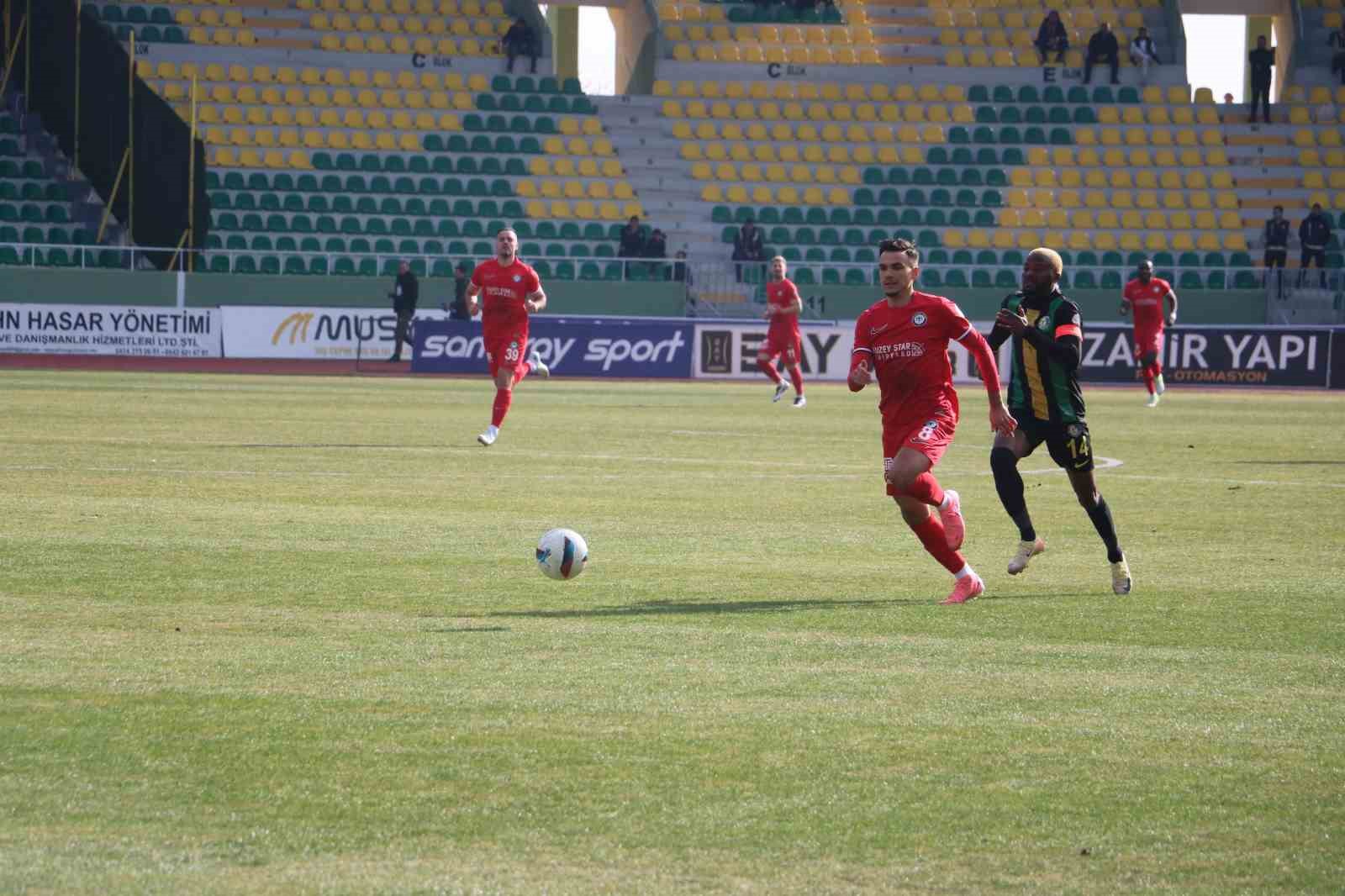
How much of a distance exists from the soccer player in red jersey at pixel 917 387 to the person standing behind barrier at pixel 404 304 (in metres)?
28.6

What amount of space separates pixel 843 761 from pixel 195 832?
201 centimetres

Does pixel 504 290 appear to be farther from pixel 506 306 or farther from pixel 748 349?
pixel 748 349

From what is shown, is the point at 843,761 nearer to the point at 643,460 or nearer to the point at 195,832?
the point at 195,832

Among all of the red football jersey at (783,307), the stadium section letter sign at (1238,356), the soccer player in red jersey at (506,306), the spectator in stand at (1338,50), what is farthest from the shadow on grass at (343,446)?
the spectator in stand at (1338,50)

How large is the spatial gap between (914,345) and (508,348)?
1173 centimetres

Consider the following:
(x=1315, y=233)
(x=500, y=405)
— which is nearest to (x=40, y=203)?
(x=500, y=405)

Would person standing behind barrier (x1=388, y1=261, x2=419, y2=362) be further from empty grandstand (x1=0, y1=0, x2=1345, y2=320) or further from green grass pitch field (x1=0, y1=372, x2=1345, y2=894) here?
green grass pitch field (x1=0, y1=372, x2=1345, y2=894)

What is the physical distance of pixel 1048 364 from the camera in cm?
1070

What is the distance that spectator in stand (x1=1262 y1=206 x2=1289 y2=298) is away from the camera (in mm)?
42062

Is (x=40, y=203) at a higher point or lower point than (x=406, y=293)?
higher

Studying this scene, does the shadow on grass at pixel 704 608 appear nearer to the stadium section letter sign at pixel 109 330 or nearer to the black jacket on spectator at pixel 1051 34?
the stadium section letter sign at pixel 109 330

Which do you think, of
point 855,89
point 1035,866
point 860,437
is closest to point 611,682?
point 1035,866

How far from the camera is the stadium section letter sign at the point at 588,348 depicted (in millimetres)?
37625

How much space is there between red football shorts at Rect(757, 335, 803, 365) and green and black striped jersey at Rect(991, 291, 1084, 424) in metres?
19.7
